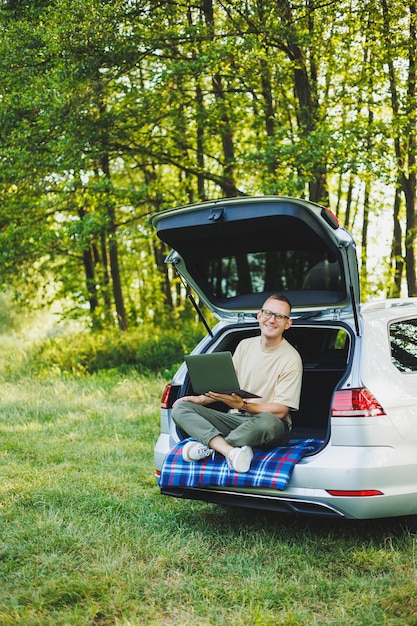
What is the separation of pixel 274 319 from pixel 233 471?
1.11 metres

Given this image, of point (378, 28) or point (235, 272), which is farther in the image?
point (378, 28)

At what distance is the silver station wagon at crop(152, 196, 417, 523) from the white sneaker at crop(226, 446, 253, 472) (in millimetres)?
44

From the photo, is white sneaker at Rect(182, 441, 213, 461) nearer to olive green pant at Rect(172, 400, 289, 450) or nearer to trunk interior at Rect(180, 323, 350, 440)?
olive green pant at Rect(172, 400, 289, 450)

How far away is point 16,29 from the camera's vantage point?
1102 centimetres

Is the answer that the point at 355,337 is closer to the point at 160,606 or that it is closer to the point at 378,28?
the point at 160,606

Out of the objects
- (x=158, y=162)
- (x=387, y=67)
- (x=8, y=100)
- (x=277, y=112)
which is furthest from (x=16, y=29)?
(x=387, y=67)

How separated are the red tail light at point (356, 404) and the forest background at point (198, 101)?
6.87 metres

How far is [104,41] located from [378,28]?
4.22 m

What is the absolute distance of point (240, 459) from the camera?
4.28m

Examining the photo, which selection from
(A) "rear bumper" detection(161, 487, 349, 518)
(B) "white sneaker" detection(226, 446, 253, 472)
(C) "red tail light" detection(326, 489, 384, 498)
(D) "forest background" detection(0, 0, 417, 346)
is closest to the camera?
(C) "red tail light" detection(326, 489, 384, 498)

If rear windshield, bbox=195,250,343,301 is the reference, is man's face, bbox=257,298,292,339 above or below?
below

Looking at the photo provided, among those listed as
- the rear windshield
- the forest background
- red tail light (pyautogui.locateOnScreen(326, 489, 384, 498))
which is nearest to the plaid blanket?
red tail light (pyautogui.locateOnScreen(326, 489, 384, 498))

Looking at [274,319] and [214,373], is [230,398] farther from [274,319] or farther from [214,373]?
[274,319]

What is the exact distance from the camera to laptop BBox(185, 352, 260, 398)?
465 cm
